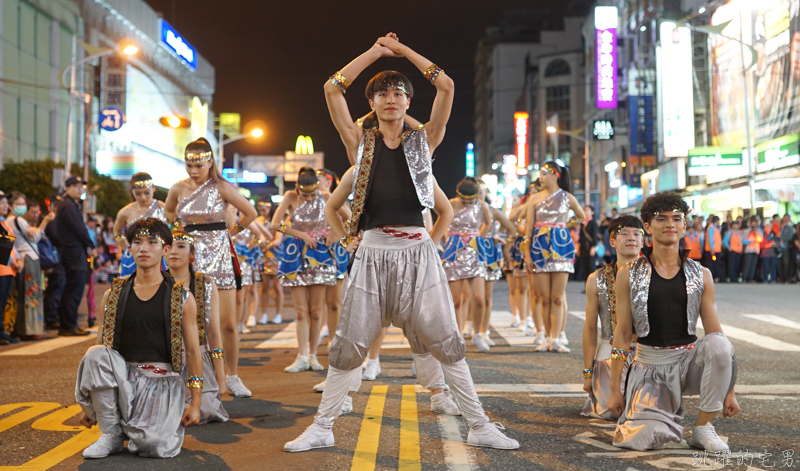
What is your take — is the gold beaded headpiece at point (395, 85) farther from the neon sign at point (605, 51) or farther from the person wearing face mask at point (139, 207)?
the neon sign at point (605, 51)

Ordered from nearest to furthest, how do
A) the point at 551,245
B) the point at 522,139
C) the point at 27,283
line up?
the point at 551,245, the point at 27,283, the point at 522,139

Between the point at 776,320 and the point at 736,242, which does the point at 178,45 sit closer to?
the point at 736,242

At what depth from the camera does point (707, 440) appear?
428cm

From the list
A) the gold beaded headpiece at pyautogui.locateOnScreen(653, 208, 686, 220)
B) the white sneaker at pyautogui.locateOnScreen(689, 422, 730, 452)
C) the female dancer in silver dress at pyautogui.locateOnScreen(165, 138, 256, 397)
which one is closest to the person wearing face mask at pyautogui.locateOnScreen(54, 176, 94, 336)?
the female dancer in silver dress at pyautogui.locateOnScreen(165, 138, 256, 397)

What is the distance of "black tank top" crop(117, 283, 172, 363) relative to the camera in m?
4.44

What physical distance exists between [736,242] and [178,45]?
5682 cm

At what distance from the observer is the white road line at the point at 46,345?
9.10 metres

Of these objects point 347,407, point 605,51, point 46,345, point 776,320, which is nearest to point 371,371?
point 347,407

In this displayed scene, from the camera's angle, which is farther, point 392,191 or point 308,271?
point 308,271

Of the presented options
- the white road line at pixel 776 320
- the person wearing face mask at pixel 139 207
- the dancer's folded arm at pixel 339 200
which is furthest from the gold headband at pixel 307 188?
the white road line at pixel 776 320

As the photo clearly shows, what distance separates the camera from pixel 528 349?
9078 mm

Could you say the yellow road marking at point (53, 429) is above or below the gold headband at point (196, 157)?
below

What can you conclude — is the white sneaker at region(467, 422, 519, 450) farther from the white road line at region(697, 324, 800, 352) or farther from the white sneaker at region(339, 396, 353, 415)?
the white road line at region(697, 324, 800, 352)

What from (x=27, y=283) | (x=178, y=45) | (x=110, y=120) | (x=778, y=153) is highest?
(x=178, y=45)
